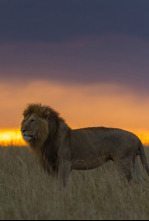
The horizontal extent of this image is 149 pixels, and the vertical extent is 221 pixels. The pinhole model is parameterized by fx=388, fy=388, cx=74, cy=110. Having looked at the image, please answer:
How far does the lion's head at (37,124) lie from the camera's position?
7219mm

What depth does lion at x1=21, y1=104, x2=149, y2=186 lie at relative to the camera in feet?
24.1

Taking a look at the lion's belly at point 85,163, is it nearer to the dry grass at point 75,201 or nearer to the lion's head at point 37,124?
the dry grass at point 75,201

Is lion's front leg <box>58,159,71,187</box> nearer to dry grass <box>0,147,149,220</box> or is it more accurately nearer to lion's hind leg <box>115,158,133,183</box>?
dry grass <box>0,147,149,220</box>

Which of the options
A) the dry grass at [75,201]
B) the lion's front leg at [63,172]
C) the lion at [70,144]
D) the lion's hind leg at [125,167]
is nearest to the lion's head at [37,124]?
the lion at [70,144]

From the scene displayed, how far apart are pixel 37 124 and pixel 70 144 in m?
0.85

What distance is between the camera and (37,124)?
7.25 metres

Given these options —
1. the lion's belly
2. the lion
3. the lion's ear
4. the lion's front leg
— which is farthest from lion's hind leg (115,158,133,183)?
the lion's ear

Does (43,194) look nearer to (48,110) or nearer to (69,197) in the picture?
(69,197)

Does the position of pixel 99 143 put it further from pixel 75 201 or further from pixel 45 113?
pixel 75 201

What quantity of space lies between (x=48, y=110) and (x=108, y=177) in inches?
71.4

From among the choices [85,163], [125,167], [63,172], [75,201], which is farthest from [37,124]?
[125,167]

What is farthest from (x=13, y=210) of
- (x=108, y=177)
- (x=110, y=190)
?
(x=108, y=177)

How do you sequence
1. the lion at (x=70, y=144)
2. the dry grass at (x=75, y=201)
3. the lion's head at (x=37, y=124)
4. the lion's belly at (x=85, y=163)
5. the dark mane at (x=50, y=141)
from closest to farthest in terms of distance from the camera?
the dry grass at (x=75, y=201), the lion's head at (x=37, y=124), the lion at (x=70, y=144), the dark mane at (x=50, y=141), the lion's belly at (x=85, y=163)

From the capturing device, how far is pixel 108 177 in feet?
25.5
